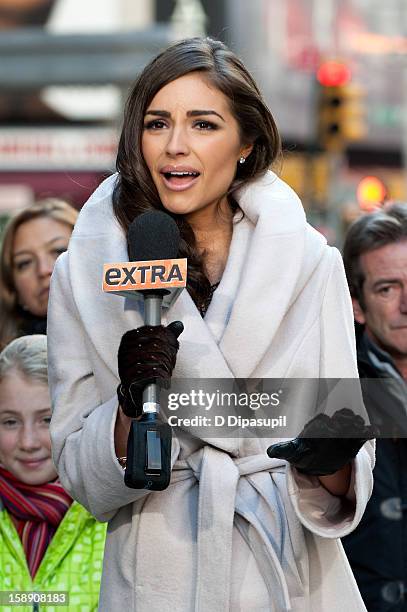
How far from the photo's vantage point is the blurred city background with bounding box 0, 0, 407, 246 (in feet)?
66.8

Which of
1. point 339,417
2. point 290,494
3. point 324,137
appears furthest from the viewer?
point 324,137

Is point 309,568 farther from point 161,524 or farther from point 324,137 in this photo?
point 324,137

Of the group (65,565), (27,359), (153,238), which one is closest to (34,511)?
(65,565)

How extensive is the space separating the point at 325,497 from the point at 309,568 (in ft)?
0.70

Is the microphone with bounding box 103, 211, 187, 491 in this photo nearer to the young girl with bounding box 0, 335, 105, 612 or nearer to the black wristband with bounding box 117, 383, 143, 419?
the black wristband with bounding box 117, 383, 143, 419

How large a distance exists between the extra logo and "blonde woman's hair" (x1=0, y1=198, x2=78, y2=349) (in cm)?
260

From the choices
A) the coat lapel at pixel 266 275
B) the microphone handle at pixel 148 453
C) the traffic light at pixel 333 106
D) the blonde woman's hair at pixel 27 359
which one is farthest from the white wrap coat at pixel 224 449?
the traffic light at pixel 333 106

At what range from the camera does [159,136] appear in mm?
3584

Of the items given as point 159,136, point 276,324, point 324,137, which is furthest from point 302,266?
point 324,137

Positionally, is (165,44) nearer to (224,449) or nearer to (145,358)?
(224,449)

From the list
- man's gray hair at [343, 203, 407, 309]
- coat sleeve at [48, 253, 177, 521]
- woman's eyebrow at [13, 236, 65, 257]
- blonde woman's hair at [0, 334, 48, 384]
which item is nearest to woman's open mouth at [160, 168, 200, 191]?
coat sleeve at [48, 253, 177, 521]

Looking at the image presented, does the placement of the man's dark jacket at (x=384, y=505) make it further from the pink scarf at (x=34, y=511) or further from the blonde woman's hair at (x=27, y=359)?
the blonde woman's hair at (x=27, y=359)

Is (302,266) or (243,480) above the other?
(302,266)

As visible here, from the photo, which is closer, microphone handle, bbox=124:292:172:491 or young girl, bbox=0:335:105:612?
microphone handle, bbox=124:292:172:491
